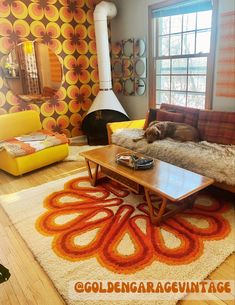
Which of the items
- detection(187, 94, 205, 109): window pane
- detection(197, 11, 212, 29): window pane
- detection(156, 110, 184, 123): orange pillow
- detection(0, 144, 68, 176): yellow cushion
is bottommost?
detection(0, 144, 68, 176): yellow cushion

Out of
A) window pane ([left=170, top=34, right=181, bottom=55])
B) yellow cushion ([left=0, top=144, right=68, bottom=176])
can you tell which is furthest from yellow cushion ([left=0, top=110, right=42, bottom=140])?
window pane ([left=170, top=34, right=181, bottom=55])

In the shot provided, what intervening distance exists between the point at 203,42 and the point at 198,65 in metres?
0.29

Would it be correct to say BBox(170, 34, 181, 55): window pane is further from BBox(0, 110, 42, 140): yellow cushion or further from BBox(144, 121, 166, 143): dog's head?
BBox(0, 110, 42, 140): yellow cushion

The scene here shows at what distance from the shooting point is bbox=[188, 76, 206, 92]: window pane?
3376 millimetres

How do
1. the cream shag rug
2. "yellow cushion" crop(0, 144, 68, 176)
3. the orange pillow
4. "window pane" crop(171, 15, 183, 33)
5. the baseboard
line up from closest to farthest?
"yellow cushion" crop(0, 144, 68, 176) → the orange pillow → "window pane" crop(171, 15, 183, 33) → the cream shag rug → the baseboard

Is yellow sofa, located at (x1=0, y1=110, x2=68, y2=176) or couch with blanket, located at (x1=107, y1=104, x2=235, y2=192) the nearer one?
couch with blanket, located at (x1=107, y1=104, x2=235, y2=192)

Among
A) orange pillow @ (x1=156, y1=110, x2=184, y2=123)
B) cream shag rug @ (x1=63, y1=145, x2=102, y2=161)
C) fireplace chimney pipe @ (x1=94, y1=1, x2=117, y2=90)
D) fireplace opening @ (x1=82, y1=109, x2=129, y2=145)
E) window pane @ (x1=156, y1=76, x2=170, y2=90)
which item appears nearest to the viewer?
orange pillow @ (x1=156, y1=110, x2=184, y2=123)

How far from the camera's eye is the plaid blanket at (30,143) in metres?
3.09

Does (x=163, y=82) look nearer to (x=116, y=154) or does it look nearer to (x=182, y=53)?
(x=182, y=53)

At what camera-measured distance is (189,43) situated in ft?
11.3

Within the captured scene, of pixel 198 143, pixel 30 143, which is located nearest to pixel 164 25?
pixel 198 143

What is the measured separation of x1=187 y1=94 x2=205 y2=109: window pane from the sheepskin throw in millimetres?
853

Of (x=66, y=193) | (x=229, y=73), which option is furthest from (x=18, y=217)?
(x=229, y=73)

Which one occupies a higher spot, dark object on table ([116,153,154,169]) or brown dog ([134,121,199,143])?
brown dog ([134,121,199,143])
